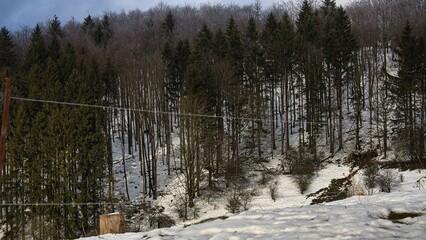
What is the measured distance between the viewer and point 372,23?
65688mm

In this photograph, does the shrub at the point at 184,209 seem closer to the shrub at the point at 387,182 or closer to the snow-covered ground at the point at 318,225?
the shrub at the point at 387,182

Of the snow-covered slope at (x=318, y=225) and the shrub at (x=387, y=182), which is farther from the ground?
the snow-covered slope at (x=318, y=225)

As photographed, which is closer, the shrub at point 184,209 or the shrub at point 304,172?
the shrub at point 184,209

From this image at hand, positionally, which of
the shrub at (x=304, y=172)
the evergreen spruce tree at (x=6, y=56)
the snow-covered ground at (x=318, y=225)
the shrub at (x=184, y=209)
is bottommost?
the shrub at (x=184, y=209)

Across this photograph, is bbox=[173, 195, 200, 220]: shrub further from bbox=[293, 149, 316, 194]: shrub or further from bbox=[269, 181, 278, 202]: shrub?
bbox=[293, 149, 316, 194]: shrub

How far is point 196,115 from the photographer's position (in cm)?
1634

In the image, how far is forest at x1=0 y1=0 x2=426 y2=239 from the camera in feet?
88.1

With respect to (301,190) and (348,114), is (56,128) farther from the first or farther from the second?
(348,114)

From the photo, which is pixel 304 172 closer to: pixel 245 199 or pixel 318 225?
pixel 245 199

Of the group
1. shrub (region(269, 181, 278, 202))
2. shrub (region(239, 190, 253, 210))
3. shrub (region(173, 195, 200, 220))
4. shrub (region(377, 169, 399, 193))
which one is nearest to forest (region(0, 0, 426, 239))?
shrub (region(173, 195, 200, 220))

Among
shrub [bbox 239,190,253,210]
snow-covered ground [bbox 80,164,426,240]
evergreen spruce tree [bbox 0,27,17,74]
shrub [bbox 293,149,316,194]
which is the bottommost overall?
shrub [bbox 239,190,253,210]

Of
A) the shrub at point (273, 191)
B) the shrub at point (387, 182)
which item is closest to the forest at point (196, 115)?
the shrub at point (273, 191)

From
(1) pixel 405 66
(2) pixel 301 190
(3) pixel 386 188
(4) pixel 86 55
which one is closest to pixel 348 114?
(1) pixel 405 66

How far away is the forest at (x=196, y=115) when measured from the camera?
88.1 ft
